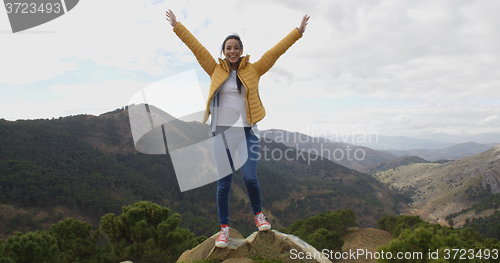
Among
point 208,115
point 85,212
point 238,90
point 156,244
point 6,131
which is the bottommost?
point 85,212

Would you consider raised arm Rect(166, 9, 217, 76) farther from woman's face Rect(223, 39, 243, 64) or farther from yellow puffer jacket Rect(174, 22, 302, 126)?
woman's face Rect(223, 39, 243, 64)

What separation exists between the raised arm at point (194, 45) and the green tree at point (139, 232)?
10646 mm

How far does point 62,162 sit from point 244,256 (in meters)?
80.8

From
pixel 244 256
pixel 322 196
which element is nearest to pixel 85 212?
pixel 244 256

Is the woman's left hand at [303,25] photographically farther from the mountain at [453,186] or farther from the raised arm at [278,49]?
the mountain at [453,186]

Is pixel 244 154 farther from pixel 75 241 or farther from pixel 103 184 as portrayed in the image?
pixel 103 184

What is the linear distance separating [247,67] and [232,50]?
37 centimetres

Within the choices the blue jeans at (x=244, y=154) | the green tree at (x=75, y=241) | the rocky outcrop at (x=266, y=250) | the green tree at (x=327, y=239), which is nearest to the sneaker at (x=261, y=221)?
the rocky outcrop at (x=266, y=250)

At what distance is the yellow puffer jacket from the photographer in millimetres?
4035

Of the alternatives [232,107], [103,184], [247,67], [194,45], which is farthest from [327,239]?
[103,184]

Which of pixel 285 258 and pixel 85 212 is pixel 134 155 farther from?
pixel 285 258

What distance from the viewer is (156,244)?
13000 mm

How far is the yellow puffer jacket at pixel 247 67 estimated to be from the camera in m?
4.04

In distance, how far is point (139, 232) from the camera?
40.1 feet
